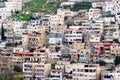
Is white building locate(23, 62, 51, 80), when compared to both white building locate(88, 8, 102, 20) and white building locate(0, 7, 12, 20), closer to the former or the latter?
white building locate(88, 8, 102, 20)

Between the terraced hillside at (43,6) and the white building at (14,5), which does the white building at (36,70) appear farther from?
the white building at (14,5)

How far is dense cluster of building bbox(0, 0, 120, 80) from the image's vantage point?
33531mm

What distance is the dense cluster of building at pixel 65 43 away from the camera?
33531 millimetres

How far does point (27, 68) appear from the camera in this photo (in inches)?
1347

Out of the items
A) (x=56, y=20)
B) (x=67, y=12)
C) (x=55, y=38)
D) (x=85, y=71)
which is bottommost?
(x=85, y=71)

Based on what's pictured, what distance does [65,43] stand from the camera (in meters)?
40.2

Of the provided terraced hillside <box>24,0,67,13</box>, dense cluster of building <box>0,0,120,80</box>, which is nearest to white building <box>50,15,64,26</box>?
dense cluster of building <box>0,0,120,80</box>

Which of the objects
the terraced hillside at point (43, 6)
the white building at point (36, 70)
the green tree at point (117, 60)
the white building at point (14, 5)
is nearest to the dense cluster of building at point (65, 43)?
the white building at point (36, 70)

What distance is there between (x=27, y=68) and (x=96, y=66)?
14.4 feet

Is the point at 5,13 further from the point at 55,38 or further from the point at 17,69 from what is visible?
the point at 17,69

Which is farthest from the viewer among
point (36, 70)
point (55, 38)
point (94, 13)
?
point (94, 13)

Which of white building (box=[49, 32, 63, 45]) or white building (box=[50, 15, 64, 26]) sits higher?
white building (box=[50, 15, 64, 26])

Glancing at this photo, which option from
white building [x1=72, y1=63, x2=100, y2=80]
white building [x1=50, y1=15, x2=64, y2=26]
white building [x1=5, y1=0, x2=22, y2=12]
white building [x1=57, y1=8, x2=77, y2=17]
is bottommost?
white building [x1=72, y1=63, x2=100, y2=80]

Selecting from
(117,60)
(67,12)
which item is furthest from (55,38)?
(67,12)
